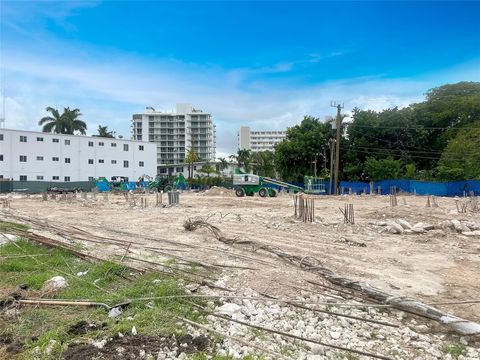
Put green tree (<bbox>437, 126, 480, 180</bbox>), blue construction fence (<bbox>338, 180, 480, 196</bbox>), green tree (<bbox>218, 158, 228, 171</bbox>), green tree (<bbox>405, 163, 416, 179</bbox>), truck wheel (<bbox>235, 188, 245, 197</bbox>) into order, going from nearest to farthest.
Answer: truck wheel (<bbox>235, 188, 245, 197</bbox>)
blue construction fence (<bbox>338, 180, 480, 196</bbox>)
green tree (<bbox>437, 126, 480, 180</bbox>)
green tree (<bbox>405, 163, 416, 179</bbox>)
green tree (<bbox>218, 158, 228, 171</bbox>)

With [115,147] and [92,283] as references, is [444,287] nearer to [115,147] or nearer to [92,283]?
[92,283]

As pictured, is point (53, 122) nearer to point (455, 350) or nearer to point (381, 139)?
point (381, 139)

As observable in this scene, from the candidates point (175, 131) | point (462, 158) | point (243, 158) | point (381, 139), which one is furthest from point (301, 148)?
point (175, 131)

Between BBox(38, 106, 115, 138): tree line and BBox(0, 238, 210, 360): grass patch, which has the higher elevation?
Answer: BBox(38, 106, 115, 138): tree line

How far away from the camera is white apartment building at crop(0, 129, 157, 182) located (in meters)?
52.8

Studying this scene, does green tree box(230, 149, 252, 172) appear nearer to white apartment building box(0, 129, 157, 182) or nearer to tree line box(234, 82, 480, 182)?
white apartment building box(0, 129, 157, 182)

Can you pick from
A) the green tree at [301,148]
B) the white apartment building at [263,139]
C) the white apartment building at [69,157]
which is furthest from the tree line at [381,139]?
the white apartment building at [263,139]

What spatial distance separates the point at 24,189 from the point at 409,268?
51.2m

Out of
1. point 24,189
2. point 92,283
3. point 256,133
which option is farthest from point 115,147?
point 256,133

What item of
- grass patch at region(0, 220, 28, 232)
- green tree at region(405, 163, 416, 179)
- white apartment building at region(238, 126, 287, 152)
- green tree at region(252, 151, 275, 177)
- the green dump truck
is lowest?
grass patch at region(0, 220, 28, 232)

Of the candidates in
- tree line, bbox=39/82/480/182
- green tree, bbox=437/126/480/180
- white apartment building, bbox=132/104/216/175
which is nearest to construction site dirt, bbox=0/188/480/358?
green tree, bbox=437/126/480/180

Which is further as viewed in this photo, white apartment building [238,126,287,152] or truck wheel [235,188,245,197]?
white apartment building [238,126,287,152]

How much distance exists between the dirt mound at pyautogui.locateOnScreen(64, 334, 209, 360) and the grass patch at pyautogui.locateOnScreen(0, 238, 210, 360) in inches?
5.6

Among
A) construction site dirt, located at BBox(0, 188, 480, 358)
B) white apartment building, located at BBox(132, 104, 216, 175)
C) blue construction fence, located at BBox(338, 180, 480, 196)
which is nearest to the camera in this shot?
construction site dirt, located at BBox(0, 188, 480, 358)
